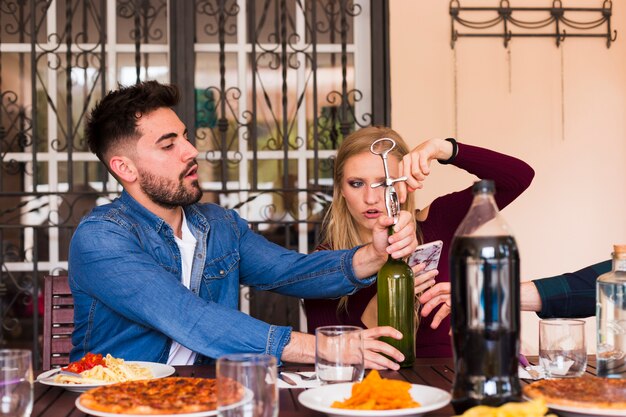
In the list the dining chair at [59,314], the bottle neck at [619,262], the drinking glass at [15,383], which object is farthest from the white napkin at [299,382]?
the dining chair at [59,314]

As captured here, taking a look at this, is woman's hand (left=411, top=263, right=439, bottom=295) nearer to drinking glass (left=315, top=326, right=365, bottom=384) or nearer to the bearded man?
the bearded man

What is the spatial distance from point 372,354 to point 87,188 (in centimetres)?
219

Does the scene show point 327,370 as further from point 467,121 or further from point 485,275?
point 467,121

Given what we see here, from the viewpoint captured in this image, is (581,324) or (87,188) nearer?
(581,324)

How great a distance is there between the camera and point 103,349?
204cm

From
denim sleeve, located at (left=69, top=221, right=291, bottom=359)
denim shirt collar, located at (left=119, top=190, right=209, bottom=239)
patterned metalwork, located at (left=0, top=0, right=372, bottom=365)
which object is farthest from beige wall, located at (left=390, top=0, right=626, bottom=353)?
denim sleeve, located at (left=69, top=221, right=291, bottom=359)

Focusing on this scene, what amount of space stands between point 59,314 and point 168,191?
43 cm

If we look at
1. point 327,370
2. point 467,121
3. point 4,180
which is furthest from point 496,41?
point 327,370

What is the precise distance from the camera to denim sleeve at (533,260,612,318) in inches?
72.6

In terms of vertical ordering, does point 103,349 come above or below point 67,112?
below

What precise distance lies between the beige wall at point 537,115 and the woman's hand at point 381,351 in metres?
1.88

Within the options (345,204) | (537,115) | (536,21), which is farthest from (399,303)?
(536,21)

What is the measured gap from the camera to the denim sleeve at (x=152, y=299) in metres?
1.70

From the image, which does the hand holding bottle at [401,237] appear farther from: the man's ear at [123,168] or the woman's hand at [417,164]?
the man's ear at [123,168]
